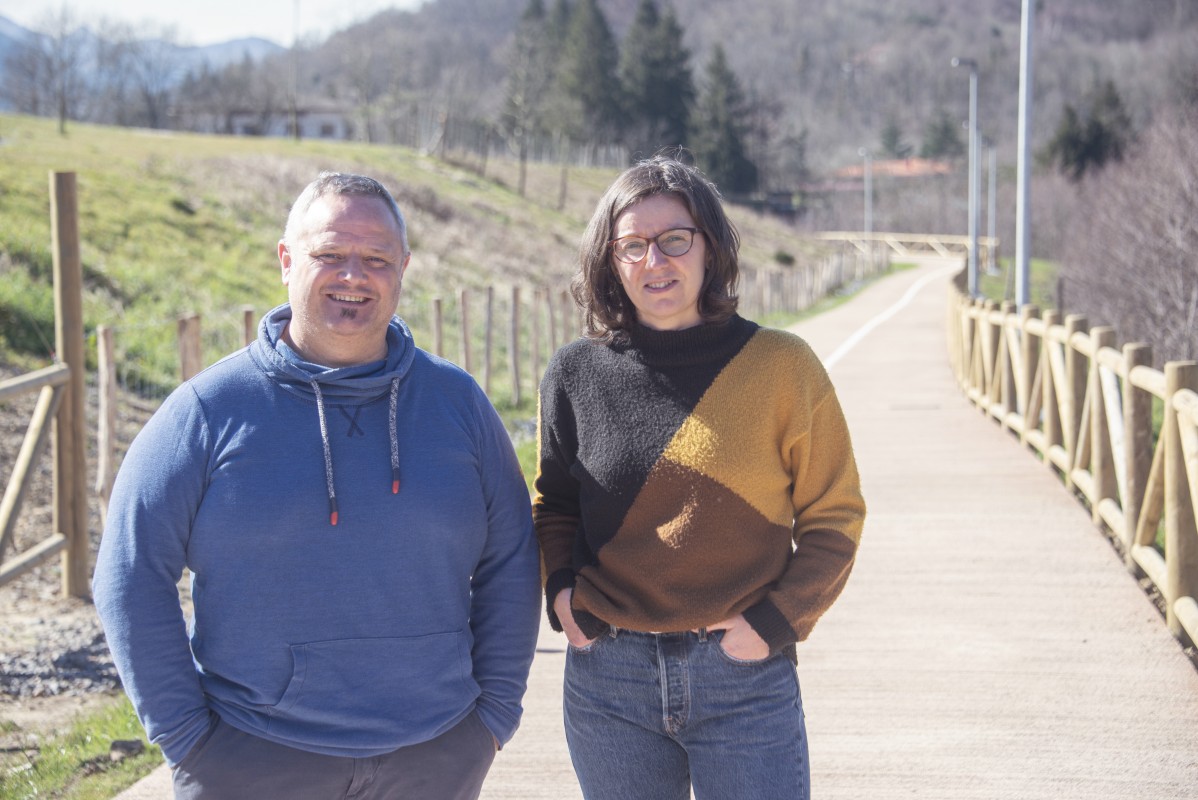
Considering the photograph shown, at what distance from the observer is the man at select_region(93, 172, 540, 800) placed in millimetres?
2354

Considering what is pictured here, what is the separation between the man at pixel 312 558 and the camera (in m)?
2.35

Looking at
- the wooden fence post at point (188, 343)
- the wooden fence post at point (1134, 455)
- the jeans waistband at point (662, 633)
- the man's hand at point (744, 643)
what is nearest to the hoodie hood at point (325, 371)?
the jeans waistband at point (662, 633)

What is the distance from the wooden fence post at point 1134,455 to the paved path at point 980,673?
246 millimetres

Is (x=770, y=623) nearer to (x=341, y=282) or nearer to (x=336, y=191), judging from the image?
(x=341, y=282)

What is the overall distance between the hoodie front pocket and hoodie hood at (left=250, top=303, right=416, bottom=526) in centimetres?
25

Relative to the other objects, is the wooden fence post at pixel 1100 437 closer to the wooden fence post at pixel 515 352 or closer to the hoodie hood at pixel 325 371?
the hoodie hood at pixel 325 371

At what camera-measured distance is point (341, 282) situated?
8.17 ft

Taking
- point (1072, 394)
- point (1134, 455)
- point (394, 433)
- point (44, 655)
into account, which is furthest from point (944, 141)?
point (394, 433)

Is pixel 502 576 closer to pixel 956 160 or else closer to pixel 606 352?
pixel 606 352

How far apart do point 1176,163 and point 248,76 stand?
3426 inches

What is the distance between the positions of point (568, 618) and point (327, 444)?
60cm

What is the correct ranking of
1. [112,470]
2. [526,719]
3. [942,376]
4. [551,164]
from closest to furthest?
[526,719], [112,470], [942,376], [551,164]

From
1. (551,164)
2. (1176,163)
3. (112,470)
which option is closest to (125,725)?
(112,470)

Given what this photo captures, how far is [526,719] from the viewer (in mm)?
4781
